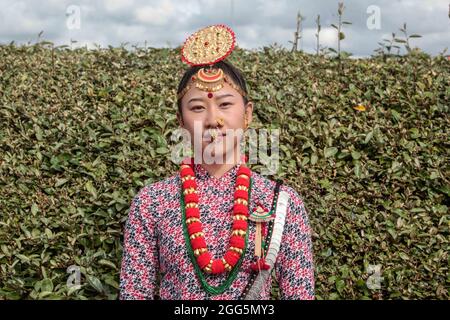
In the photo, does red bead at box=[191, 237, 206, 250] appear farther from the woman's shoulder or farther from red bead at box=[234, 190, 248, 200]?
the woman's shoulder

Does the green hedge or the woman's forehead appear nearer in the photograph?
the woman's forehead

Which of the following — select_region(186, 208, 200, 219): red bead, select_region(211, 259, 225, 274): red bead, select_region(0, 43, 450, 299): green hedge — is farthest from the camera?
select_region(0, 43, 450, 299): green hedge

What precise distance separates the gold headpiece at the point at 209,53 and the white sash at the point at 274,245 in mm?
505

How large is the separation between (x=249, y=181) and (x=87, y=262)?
1568 mm

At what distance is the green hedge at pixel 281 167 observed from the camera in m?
4.07

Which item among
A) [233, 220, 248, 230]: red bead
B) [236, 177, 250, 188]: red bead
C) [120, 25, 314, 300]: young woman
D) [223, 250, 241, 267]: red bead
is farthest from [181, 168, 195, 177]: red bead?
[223, 250, 241, 267]: red bead

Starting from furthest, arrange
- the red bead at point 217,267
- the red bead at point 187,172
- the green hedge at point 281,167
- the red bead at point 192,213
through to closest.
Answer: the green hedge at point 281,167 → the red bead at point 187,172 → the red bead at point 192,213 → the red bead at point 217,267

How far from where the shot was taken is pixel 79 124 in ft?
16.1

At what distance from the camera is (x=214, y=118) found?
265 centimetres

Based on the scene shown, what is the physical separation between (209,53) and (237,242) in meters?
0.82

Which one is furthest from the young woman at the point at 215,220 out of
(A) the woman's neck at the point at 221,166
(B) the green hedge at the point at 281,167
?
(B) the green hedge at the point at 281,167

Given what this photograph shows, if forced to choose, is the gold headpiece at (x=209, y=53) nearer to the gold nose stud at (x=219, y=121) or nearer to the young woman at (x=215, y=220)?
the young woman at (x=215, y=220)

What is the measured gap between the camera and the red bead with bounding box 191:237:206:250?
2635mm

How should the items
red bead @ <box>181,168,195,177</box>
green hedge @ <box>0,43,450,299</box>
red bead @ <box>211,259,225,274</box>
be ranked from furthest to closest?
green hedge @ <box>0,43,450,299</box> → red bead @ <box>181,168,195,177</box> → red bead @ <box>211,259,225,274</box>
